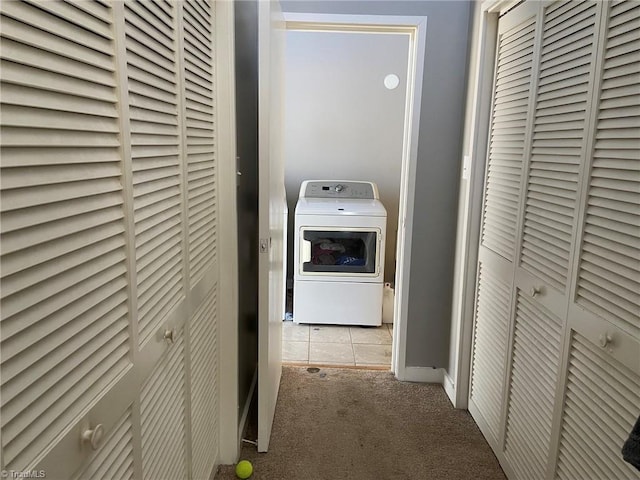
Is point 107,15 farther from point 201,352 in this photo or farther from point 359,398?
point 359,398

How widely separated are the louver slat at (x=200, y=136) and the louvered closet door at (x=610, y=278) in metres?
1.13

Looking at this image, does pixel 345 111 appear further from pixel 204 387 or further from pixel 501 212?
pixel 204 387

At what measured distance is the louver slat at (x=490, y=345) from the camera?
6.79 feet

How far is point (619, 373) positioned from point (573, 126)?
71 cm

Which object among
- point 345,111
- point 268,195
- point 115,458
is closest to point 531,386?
point 268,195

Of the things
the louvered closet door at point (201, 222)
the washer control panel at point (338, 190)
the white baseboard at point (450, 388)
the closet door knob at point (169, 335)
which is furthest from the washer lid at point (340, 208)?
the closet door knob at point (169, 335)

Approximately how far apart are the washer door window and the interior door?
1182 mm

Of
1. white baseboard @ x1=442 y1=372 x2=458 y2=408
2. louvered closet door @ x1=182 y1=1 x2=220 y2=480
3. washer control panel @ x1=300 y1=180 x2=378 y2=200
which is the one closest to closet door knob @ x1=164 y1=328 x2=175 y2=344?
louvered closet door @ x1=182 y1=1 x2=220 y2=480

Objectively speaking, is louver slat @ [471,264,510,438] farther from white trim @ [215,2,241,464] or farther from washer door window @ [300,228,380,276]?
washer door window @ [300,228,380,276]

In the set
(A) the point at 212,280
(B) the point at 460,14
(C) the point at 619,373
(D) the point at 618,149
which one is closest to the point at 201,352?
(A) the point at 212,280

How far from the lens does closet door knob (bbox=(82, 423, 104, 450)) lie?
0.82 meters

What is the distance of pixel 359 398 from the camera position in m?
2.61

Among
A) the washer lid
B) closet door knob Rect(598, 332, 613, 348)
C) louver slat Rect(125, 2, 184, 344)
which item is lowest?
closet door knob Rect(598, 332, 613, 348)

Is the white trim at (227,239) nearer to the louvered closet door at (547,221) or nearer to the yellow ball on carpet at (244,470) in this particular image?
the yellow ball on carpet at (244,470)
